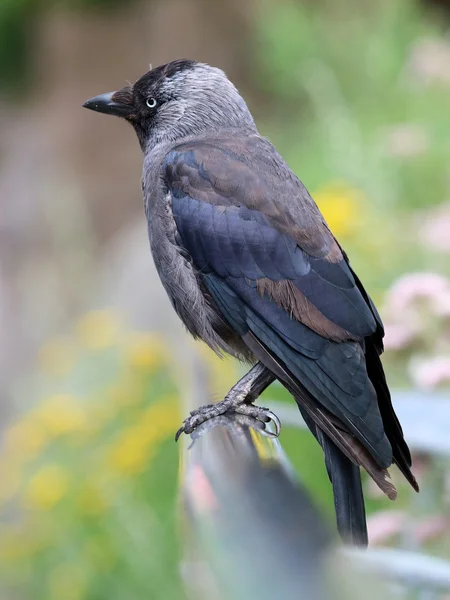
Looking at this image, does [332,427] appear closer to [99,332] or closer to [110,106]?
[110,106]

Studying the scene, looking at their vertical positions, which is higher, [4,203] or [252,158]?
[4,203]

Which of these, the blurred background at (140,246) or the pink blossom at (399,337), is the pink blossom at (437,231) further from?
the pink blossom at (399,337)

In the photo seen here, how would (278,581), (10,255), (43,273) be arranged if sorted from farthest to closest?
(10,255) → (43,273) → (278,581)

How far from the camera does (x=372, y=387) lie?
7.17 ft

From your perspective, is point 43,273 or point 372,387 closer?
point 372,387

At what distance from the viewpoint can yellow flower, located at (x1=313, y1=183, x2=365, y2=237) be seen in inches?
171

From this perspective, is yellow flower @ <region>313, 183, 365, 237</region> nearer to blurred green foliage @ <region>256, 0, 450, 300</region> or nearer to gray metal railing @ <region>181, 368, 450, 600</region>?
blurred green foliage @ <region>256, 0, 450, 300</region>

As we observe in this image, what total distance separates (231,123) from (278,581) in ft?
6.63

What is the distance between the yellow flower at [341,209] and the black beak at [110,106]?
1621 mm

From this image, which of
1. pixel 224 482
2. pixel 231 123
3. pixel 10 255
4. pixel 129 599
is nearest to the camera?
pixel 224 482

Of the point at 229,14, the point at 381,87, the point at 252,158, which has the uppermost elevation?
the point at 229,14

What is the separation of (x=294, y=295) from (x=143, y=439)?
172cm

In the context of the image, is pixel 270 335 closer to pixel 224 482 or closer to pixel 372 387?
pixel 372 387

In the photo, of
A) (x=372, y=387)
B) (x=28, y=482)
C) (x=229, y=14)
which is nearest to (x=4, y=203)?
(x=229, y=14)
